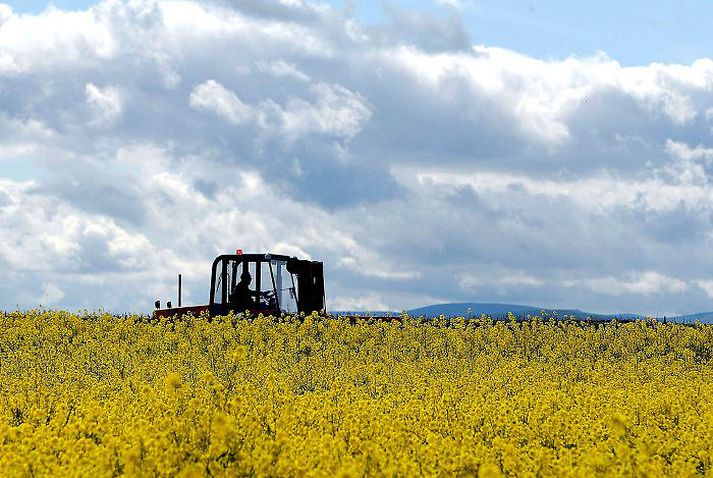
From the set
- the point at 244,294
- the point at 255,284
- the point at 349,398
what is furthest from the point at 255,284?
the point at 349,398

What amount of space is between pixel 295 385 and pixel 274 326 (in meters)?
5.94

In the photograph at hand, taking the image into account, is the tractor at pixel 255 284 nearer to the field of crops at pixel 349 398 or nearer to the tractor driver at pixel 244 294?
the tractor driver at pixel 244 294

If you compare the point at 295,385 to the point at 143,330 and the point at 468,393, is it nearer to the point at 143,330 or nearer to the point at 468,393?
the point at 468,393

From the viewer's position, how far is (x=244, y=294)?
2020cm

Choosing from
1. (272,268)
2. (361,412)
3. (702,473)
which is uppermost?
(272,268)

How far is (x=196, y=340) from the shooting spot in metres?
17.6

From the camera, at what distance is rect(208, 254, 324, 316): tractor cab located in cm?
2008

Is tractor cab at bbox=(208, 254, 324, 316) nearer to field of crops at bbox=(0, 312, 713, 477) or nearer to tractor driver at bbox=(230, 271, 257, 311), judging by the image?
tractor driver at bbox=(230, 271, 257, 311)

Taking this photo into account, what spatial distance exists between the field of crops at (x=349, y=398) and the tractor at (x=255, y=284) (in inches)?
36.7

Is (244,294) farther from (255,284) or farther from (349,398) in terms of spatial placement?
(349,398)

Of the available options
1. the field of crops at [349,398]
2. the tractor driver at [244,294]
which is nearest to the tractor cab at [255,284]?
the tractor driver at [244,294]

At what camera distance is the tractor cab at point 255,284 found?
65.9 ft

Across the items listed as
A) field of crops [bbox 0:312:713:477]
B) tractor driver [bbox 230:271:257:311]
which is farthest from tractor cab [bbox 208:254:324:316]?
field of crops [bbox 0:312:713:477]

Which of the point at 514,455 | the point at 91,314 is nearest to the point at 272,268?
the point at 91,314
